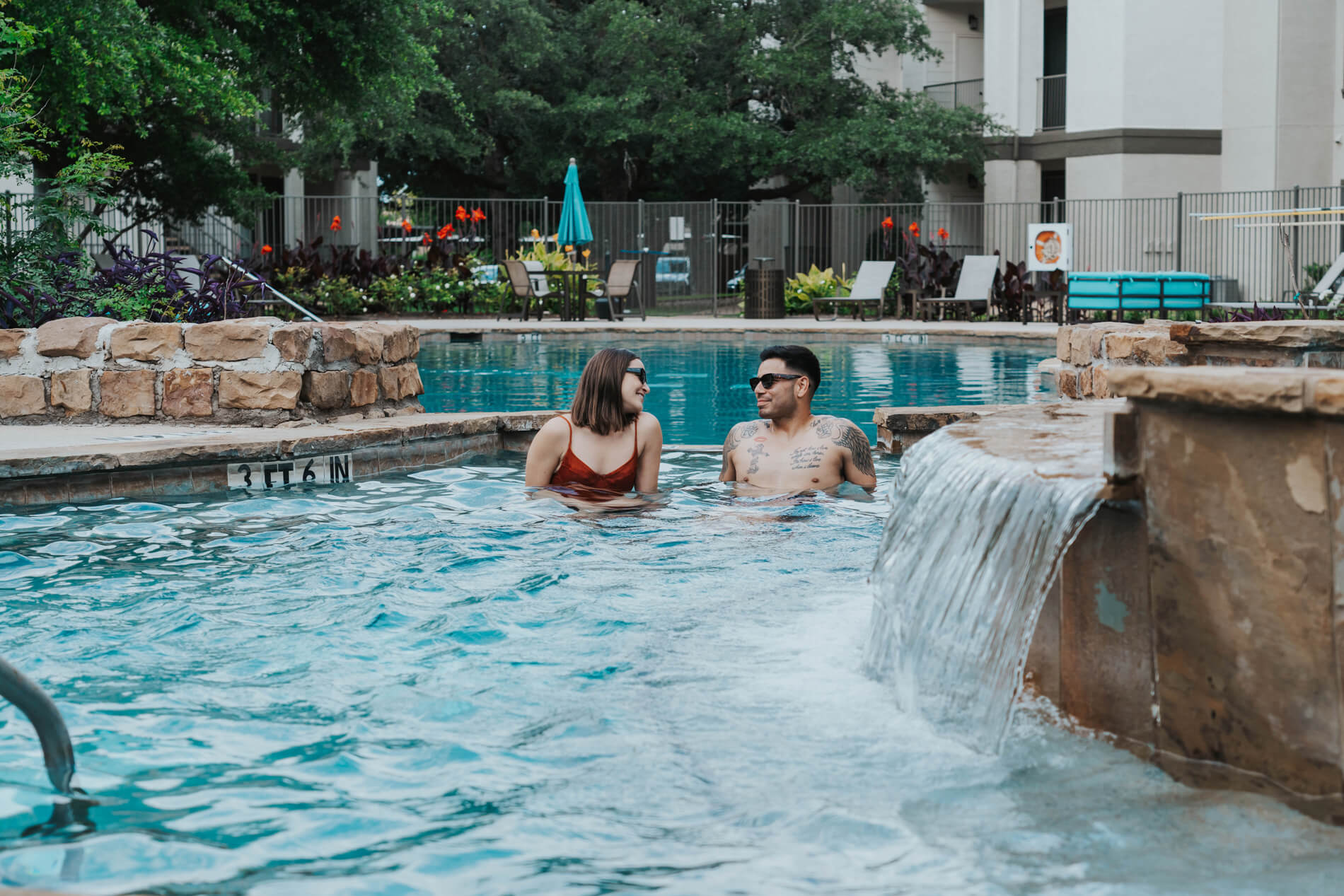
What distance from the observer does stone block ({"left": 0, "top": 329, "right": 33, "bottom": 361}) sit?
8109 mm

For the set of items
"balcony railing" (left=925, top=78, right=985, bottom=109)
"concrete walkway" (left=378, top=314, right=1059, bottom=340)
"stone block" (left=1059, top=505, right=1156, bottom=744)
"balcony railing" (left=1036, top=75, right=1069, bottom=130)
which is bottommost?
"stone block" (left=1059, top=505, right=1156, bottom=744)

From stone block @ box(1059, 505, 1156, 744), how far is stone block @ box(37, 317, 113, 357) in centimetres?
650

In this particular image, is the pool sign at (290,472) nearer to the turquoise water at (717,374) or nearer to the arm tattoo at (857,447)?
the arm tattoo at (857,447)

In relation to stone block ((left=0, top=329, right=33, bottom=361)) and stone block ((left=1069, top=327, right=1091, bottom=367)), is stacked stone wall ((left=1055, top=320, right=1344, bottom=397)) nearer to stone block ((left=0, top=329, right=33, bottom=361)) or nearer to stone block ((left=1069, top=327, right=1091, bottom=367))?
stone block ((left=1069, top=327, right=1091, bottom=367))

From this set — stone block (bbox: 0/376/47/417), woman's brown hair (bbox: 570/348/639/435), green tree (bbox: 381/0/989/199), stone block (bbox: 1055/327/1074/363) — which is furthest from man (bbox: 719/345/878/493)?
green tree (bbox: 381/0/989/199)

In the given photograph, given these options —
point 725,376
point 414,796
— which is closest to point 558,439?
point 414,796

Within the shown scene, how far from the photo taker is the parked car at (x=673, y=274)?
2780 centimetres

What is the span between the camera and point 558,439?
6688 millimetres

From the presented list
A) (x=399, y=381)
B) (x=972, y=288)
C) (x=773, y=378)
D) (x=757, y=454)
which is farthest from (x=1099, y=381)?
(x=972, y=288)

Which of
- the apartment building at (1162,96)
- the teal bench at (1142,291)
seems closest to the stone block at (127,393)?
the teal bench at (1142,291)

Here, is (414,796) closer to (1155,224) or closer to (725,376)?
(725,376)

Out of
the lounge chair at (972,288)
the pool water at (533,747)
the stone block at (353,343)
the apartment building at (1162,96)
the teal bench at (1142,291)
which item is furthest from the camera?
the apartment building at (1162,96)

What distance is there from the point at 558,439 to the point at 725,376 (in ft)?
26.7

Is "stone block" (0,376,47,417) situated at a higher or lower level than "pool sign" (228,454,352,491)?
higher
